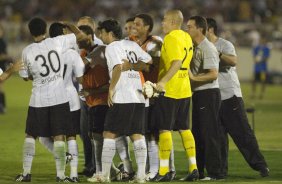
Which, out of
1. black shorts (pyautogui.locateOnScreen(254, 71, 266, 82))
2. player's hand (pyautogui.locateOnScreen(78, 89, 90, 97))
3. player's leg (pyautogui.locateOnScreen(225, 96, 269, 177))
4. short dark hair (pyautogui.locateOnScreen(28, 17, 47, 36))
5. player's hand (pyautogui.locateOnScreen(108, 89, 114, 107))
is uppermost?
black shorts (pyautogui.locateOnScreen(254, 71, 266, 82))

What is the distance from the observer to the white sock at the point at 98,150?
12.3 metres

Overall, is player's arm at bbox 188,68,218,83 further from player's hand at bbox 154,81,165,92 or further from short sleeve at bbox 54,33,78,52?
short sleeve at bbox 54,33,78,52

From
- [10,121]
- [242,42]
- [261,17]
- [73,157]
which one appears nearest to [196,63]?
[73,157]

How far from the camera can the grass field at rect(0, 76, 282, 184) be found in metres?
12.8

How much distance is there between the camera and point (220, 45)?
42.5 ft

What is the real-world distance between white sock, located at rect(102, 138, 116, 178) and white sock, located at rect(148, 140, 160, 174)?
2.62 ft

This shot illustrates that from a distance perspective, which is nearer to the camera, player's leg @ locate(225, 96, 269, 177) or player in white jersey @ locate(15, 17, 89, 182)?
player in white jersey @ locate(15, 17, 89, 182)

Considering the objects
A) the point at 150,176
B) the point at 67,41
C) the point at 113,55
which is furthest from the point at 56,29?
the point at 150,176

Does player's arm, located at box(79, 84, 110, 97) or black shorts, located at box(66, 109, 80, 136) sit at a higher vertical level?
player's arm, located at box(79, 84, 110, 97)

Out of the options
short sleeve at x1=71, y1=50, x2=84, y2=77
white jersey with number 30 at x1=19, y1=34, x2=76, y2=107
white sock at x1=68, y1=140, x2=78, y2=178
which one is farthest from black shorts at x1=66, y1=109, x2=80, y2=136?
short sleeve at x1=71, y1=50, x2=84, y2=77

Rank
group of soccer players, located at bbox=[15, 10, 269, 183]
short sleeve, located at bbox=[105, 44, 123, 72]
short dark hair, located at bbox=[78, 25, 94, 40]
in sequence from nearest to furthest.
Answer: short sleeve, located at bbox=[105, 44, 123, 72]
group of soccer players, located at bbox=[15, 10, 269, 183]
short dark hair, located at bbox=[78, 25, 94, 40]

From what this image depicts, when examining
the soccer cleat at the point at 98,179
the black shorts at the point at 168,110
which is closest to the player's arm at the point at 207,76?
the black shorts at the point at 168,110

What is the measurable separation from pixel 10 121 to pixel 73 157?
1022 centimetres

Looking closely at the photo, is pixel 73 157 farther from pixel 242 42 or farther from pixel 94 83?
pixel 242 42
